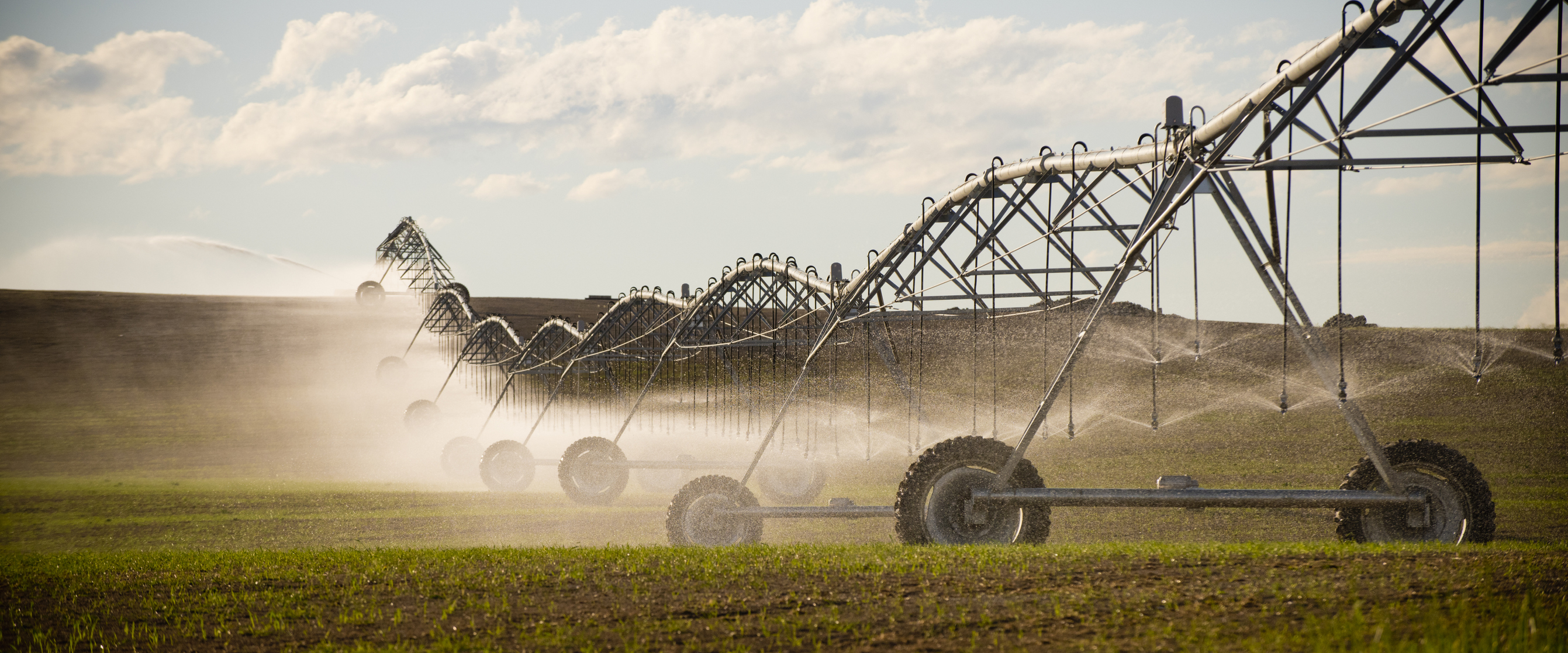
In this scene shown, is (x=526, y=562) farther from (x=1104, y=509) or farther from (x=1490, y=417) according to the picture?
(x=1490, y=417)

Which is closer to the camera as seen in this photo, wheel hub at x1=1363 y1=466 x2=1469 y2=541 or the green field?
the green field

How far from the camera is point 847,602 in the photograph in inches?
324

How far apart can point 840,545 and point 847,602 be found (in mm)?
3935

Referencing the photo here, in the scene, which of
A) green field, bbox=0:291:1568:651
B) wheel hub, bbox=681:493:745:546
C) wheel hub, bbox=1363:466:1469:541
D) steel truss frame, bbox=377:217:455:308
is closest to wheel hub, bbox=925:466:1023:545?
green field, bbox=0:291:1568:651

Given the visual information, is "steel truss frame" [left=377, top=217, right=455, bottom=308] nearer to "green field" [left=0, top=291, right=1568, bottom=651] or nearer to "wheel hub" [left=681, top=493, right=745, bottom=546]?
"green field" [left=0, top=291, right=1568, bottom=651]

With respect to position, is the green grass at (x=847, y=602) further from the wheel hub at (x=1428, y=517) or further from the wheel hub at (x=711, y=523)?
the wheel hub at (x=711, y=523)

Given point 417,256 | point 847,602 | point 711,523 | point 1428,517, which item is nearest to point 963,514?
point 847,602

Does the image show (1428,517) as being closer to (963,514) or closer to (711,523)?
(963,514)

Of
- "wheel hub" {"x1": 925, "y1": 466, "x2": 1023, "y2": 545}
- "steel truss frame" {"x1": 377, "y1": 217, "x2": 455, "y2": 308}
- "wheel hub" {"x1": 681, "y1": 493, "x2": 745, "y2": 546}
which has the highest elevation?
"steel truss frame" {"x1": 377, "y1": 217, "x2": 455, "y2": 308}

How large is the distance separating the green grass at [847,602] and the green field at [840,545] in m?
0.04

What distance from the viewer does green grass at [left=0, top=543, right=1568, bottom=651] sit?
6660 mm

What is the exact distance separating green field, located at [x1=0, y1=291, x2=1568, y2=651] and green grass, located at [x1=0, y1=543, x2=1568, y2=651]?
37 millimetres

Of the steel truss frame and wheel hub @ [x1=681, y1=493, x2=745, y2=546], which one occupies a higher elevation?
the steel truss frame

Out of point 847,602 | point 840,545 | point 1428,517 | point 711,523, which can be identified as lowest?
point 711,523
